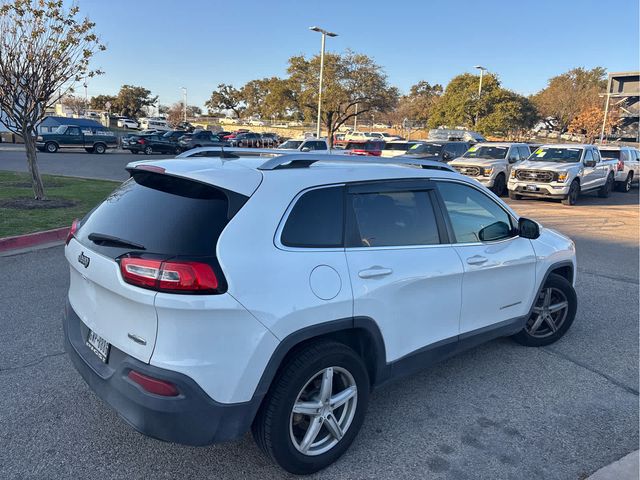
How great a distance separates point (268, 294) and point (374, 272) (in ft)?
2.41

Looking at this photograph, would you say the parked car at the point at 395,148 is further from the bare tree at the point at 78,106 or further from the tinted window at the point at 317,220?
the bare tree at the point at 78,106

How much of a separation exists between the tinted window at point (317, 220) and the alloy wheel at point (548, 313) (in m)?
2.65

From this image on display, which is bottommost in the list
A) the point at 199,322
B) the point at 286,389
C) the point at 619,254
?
the point at 619,254

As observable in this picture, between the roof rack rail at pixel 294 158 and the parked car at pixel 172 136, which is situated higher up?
the roof rack rail at pixel 294 158

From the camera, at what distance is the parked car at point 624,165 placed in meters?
21.2

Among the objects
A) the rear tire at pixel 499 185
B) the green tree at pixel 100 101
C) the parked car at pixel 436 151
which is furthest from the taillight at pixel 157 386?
the green tree at pixel 100 101

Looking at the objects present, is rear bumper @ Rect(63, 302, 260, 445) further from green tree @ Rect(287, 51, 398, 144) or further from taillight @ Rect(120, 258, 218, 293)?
green tree @ Rect(287, 51, 398, 144)

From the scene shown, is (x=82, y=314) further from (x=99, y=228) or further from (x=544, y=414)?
(x=544, y=414)

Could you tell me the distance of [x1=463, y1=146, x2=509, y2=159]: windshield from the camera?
1884 centimetres

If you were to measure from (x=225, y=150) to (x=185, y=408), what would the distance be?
190 centimetres

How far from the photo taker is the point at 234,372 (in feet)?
7.76

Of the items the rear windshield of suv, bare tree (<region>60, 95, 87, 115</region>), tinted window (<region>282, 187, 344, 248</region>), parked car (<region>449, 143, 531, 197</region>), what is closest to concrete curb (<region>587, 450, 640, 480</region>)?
tinted window (<region>282, 187, 344, 248</region>)

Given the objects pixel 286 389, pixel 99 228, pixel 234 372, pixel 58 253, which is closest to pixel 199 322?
pixel 234 372

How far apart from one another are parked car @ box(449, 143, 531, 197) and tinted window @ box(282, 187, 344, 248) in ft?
48.4
